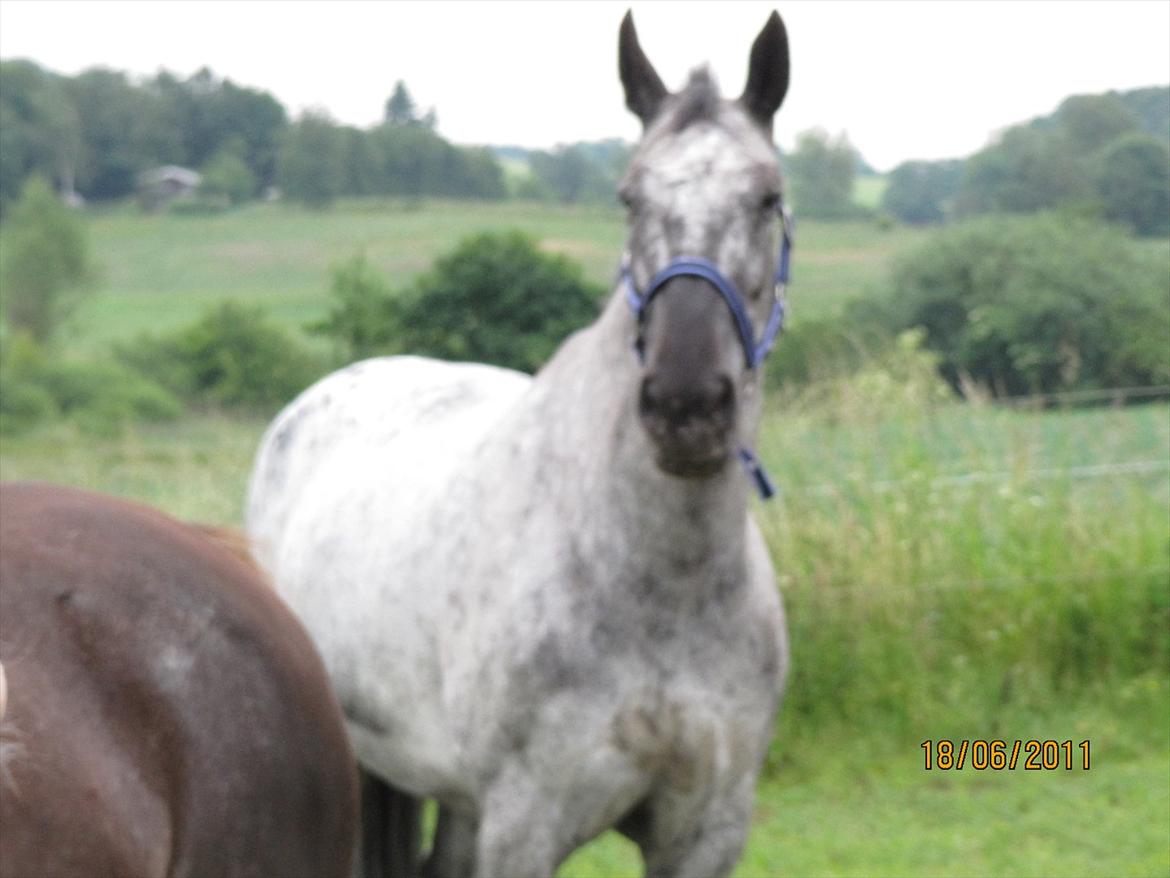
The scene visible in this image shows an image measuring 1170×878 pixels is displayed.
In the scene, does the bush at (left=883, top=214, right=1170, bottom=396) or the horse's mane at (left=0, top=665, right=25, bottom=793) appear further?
the bush at (left=883, top=214, right=1170, bottom=396)

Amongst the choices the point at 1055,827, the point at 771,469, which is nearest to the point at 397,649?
the point at 1055,827

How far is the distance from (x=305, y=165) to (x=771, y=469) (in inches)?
930

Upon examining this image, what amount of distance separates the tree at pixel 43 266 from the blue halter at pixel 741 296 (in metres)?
27.2

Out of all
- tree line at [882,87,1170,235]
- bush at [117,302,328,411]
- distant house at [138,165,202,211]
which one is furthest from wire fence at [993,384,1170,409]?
distant house at [138,165,202,211]

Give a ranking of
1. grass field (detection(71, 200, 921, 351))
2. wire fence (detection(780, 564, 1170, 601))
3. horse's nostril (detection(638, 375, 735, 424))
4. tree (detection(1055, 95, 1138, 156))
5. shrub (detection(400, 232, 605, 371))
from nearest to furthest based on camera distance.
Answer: horse's nostril (detection(638, 375, 735, 424)) → wire fence (detection(780, 564, 1170, 601)) → tree (detection(1055, 95, 1138, 156)) → shrub (detection(400, 232, 605, 371)) → grass field (detection(71, 200, 921, 351))

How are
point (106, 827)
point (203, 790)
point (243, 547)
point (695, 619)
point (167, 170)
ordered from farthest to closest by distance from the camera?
point (167, 170), point (695, 619), point (243, 547), point (203, 790), point (106, 827)

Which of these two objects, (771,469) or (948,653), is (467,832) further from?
(771,469)

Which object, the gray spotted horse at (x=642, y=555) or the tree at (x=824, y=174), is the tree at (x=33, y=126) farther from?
the gray spotted horse at (x=642, y=555)

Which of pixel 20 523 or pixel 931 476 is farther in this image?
pixel 931 476

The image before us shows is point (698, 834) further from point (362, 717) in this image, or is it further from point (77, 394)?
point (77, 394)

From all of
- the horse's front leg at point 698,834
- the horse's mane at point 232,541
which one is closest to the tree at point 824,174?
the horse's front leg at point 698,834

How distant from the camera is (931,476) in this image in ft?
20.6
